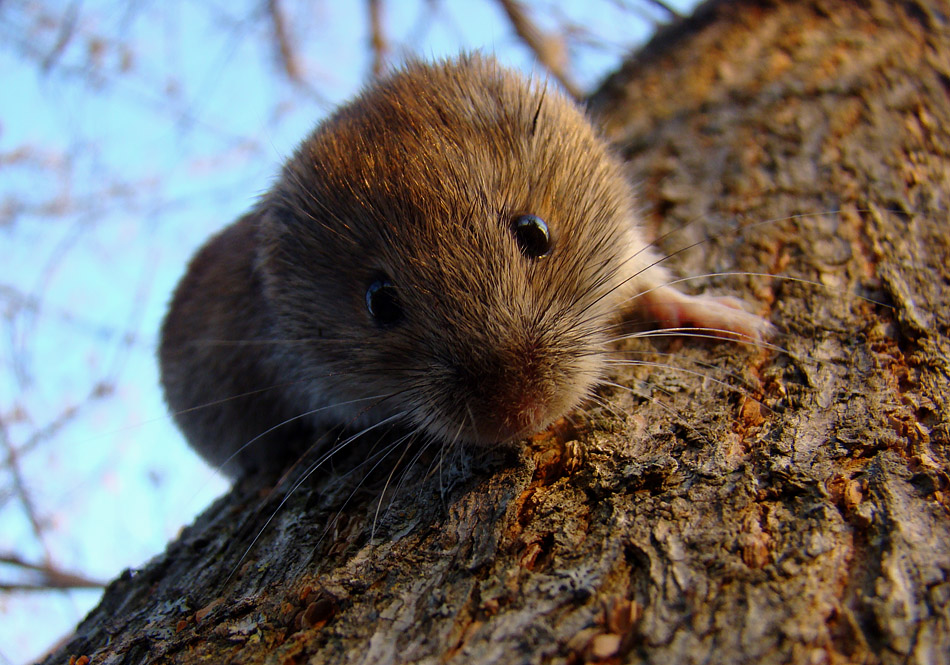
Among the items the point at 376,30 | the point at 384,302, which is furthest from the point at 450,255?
the point at 376,30

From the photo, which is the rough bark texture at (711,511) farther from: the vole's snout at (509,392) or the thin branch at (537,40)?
the thin branch at (537,40)

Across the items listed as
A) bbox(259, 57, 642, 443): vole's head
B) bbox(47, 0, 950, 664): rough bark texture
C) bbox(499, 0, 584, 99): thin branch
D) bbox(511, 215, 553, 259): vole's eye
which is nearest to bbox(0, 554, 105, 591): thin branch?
bbox(47, 0, 950, 664): rough bark texture

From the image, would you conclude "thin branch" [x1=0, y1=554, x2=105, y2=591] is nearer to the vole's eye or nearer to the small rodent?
the small rodent

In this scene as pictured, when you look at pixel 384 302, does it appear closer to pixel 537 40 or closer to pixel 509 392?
pixel 509 392

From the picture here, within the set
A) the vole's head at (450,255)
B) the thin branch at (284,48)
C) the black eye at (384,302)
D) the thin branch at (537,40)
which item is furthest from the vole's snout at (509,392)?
the thin branch at (284,48)

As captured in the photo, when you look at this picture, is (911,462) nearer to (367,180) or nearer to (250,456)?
(367,180)

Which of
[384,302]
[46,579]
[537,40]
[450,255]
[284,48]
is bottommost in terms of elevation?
[46,579]

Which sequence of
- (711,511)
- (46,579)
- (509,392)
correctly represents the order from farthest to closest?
(46,579), (509,392), (711,511)

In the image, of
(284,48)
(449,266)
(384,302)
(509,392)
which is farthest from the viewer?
(284,48)
